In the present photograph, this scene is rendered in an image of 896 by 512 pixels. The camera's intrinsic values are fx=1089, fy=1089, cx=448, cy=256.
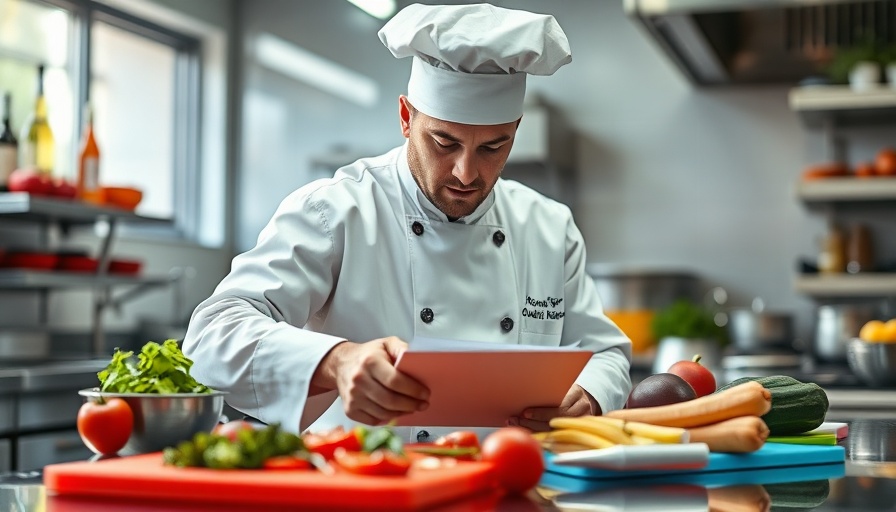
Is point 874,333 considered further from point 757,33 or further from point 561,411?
point 561,411

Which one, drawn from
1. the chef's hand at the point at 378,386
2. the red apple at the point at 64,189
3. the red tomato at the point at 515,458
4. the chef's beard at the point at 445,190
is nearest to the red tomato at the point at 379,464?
the red tomato at the point at 515,458

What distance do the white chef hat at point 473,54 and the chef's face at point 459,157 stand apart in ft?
0.06

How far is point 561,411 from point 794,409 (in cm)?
33

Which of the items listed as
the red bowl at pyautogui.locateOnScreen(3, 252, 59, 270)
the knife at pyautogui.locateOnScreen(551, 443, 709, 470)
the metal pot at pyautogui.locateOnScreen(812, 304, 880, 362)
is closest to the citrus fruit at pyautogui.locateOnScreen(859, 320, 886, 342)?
the metal pot at pyautogui.locateOnScreen(812, 304, 880, 362)

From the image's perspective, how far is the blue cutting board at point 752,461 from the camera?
48.8 inches

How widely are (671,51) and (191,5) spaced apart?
2343 mm

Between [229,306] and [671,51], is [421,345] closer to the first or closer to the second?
[229,306]

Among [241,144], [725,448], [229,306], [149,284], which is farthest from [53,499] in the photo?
[241,144]

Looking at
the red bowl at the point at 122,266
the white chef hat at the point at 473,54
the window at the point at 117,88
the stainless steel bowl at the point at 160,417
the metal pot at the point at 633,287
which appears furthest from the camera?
the metal pot at the point at 633,287

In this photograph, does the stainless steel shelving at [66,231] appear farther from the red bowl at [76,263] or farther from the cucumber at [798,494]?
the cucumber at [798,494]

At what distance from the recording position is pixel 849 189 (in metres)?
4.04

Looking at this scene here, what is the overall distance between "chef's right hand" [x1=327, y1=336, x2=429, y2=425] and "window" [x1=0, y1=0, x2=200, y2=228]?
10.6 ft

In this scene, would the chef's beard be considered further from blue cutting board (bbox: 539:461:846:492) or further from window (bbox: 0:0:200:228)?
window (bbox: 0:0:200:228)

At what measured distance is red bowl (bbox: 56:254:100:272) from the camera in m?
3.77
